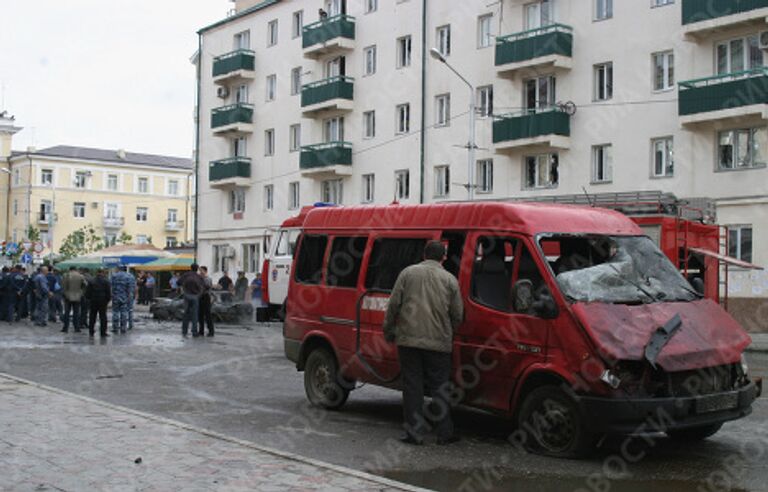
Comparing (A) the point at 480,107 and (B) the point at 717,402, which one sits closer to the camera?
(B) the point at 717,402

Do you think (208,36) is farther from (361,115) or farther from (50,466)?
(50,466)

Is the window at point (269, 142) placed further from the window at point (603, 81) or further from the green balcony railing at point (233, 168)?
the window at point (603, 81)

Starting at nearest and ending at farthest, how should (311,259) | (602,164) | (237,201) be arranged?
(311,259), (602,164), (237,201)

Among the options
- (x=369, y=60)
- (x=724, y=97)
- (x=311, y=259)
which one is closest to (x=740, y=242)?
(x=724, y=97)

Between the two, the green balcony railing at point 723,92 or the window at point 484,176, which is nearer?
the green balcony railing at point 723,92

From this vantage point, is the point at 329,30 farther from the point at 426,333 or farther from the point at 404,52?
the point at 426,333

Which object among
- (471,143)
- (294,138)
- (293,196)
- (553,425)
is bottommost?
(553,425)

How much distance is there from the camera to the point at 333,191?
42.8 meters

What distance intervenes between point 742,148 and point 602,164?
16.6 feet

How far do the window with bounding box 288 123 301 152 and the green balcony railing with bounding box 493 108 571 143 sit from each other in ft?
45.2

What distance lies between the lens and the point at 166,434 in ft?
27.8

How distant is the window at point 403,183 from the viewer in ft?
127

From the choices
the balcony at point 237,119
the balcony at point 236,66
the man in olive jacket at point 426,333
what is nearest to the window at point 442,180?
the balcony at point 237,119

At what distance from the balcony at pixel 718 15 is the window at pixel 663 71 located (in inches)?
45.8
